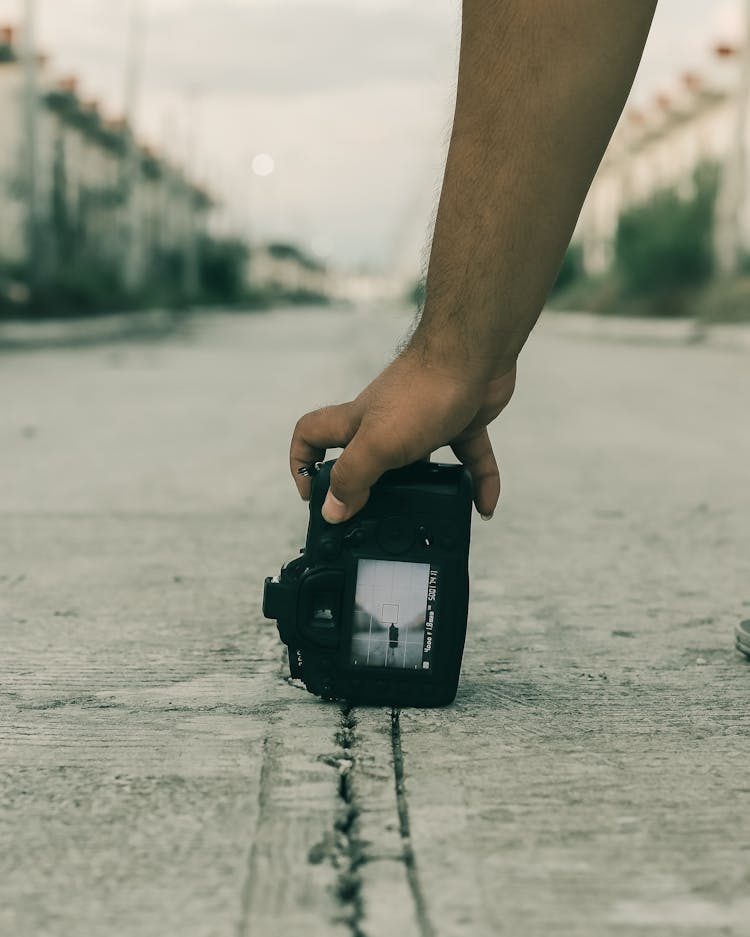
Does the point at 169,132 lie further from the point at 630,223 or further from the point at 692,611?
the point at 692,611

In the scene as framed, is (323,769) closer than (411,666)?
Yes

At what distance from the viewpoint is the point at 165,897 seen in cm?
153

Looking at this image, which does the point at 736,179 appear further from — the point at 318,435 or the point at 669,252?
the point at 318,435

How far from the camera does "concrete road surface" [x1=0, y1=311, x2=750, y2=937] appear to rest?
5.02ft

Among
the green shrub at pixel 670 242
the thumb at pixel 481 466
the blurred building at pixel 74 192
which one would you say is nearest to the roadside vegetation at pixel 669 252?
the green shrub at pixel 670 242

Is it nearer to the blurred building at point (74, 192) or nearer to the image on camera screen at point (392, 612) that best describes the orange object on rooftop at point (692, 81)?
the blurred building at point (74, 192)

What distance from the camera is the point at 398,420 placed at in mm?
1890

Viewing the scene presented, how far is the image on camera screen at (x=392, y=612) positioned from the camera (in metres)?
2.17

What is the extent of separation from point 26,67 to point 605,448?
1770 centimetres

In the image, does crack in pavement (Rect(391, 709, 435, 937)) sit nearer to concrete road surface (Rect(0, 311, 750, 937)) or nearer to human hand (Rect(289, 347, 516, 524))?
concrete road surface (Rect(0, 311, 750, 937))

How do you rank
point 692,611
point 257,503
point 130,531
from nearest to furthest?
point 692,611 → point 130,531 → point 257,503

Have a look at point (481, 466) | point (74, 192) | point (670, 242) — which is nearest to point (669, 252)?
point (670, 242)

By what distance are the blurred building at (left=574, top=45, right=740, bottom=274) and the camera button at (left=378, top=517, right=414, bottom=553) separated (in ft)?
92.1

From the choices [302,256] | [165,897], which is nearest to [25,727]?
[165,897]
